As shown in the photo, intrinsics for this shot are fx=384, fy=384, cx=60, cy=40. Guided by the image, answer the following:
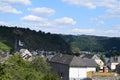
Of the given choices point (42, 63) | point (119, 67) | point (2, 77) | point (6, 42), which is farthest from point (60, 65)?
point (6, 42)

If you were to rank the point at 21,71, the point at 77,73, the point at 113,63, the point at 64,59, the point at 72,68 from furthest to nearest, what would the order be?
the point at 113,63 → the point at 64,59 → the point at 77,73 → the point at 72,68 → the point at 21,71

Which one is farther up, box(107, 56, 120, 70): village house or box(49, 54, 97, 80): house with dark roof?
box(49, 54, 97, 80): house with dark roof

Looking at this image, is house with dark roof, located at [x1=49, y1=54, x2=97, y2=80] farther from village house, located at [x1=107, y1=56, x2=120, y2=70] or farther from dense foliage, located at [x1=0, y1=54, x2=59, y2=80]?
village house, located at [x1=107, y1=56, x2=120, y2=70]

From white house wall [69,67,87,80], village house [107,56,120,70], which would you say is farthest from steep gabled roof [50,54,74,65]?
village house [107,56,120,70]

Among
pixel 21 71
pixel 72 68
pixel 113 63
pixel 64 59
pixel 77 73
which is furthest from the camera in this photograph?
pixel 113 63

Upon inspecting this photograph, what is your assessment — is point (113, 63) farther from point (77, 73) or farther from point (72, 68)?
point (72, 68)

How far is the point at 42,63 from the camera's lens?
237 ft

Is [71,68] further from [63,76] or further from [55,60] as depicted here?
[55,60]

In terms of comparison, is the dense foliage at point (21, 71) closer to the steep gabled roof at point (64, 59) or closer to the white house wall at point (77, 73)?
the white house wall at point (77, 73)

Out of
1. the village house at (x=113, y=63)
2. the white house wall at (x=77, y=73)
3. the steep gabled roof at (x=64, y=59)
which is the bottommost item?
the village house at (x=113, y=63)

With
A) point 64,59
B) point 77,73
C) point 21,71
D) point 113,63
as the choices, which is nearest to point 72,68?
point 77,73

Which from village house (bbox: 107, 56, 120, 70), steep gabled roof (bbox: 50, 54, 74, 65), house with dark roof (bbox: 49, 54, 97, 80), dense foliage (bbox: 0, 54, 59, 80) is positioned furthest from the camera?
village house (bbox: 107, 56, 120, 70)

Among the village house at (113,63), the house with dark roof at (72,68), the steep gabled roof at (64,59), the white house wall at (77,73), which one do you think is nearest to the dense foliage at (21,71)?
the house with dark roof at (72,68)

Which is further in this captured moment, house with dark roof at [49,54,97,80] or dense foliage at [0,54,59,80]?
house with dark roof at [49,54,97,80]
